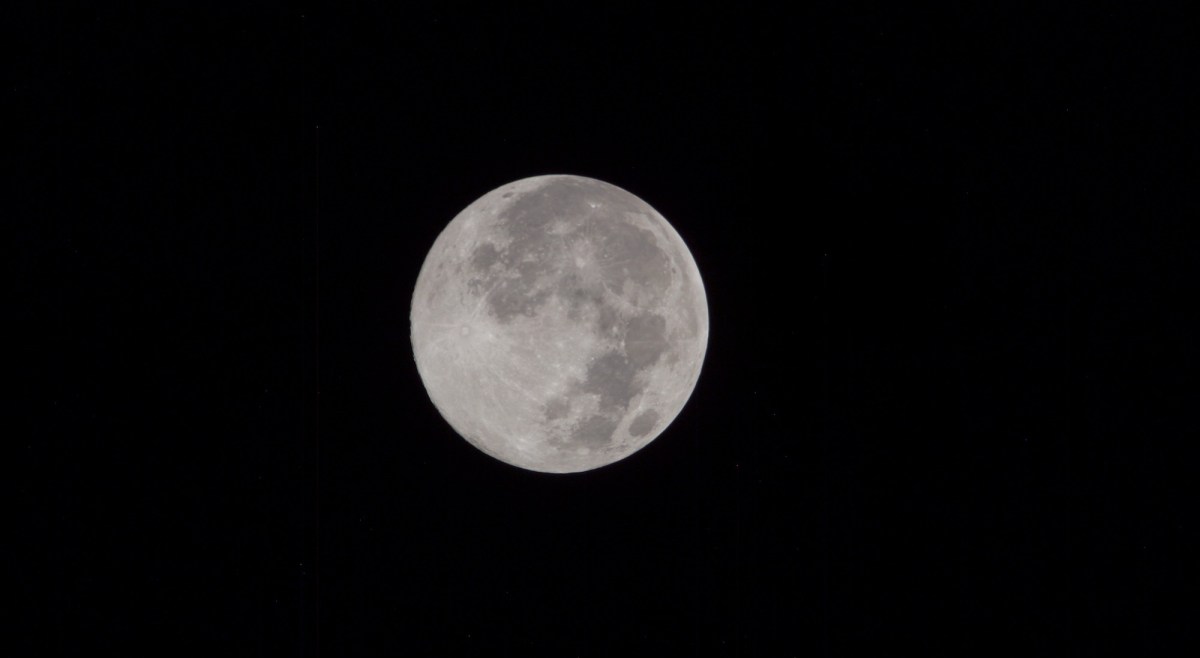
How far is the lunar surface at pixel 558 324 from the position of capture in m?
3.30

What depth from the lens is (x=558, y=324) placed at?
129 inches

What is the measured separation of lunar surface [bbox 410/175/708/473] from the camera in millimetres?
3305

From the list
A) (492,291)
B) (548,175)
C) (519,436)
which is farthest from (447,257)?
(519,436)

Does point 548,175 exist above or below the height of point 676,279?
above

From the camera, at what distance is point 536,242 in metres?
3.39

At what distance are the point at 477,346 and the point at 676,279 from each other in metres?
1.03

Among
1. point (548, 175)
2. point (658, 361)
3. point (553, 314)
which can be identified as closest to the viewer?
point (553, 314)

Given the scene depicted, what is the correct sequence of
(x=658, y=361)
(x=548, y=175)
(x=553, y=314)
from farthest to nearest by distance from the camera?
(x=548, y=175)
(x=658, y=361)
(x=553, y=314)

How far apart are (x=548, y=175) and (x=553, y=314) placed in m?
0.94

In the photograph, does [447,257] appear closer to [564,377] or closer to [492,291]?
[492,291]

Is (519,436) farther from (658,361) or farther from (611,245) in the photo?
(611,245)

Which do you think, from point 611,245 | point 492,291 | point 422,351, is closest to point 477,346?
point 492,291

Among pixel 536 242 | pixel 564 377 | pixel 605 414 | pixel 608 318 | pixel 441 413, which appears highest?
pixel 536 242

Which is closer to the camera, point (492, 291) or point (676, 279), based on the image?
point (492, 291)
